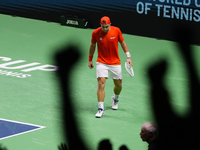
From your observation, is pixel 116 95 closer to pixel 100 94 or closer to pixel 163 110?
pixel 100 94

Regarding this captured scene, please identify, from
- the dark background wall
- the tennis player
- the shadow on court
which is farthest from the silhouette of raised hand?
the dark background wall

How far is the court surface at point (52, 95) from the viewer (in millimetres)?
7684

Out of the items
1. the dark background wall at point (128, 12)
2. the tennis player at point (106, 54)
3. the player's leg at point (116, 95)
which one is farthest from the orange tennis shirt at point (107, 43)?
the dark background wall at point (128, 12)

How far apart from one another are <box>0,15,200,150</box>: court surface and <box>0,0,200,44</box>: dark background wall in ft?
1.73

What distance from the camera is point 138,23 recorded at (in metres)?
16.2

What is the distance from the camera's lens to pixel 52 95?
10242 millimetres

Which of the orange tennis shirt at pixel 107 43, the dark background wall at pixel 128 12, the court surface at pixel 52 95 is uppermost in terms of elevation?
the dark background wall at pixel 128 12

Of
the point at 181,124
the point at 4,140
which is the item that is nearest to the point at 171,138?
the point at 181,124

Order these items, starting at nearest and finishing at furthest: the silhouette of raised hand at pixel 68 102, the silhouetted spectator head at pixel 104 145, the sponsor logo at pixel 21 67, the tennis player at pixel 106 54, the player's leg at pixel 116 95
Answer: the silhouette of raised hand at pixel 68 102, the silhouetted spectator head at pixel 104 145, the tennis player at pixel 106 54, the player's leg at pixel 116 95, the sponsor logo at pixel 21 67

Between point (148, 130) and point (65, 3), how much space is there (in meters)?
A: 14.8

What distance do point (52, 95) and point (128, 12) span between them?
23.6 feet

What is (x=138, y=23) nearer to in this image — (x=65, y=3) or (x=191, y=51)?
(x=65, y=3)

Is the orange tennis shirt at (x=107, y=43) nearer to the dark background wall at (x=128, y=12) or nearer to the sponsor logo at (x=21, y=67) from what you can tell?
the sponsor logo at (x=21, y=67)

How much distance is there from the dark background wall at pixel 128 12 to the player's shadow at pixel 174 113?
12.2 m
